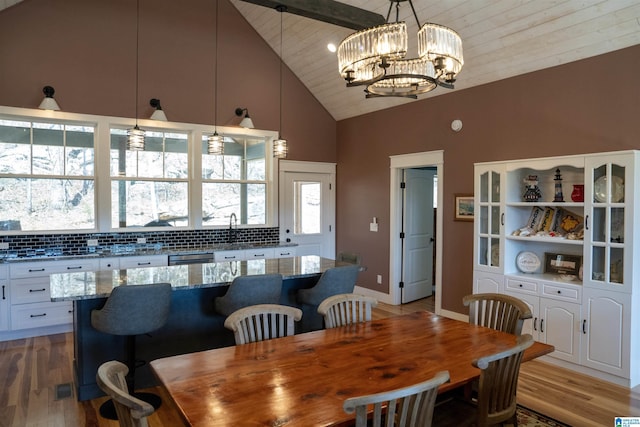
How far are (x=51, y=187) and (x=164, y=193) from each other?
1.32 m

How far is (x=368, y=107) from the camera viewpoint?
251 inches

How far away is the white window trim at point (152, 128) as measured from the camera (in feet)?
16.3

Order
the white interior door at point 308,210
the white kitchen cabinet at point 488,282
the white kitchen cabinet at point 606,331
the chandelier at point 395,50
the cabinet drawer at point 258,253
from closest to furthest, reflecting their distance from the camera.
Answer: the chandelier at point 395,50
the white kitchen cabinet at point 606,331
the white kitchen cabinet at point 488,282
the cabinet drawer at point 258,253
the white interior door at point 308,210

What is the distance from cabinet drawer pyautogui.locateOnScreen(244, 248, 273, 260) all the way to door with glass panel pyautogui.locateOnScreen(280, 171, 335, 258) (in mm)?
664

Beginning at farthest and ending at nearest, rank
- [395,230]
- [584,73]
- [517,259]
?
[395,230] < [517,259] < [584,73]

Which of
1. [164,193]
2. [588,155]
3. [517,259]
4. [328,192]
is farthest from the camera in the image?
[328,192]

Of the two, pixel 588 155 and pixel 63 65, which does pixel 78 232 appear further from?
pixel 588 155

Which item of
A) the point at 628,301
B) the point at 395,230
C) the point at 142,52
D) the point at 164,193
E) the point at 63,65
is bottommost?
the point at 628,301

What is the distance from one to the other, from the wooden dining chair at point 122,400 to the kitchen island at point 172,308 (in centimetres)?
141

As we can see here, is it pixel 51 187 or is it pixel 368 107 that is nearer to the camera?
pixel 51 187

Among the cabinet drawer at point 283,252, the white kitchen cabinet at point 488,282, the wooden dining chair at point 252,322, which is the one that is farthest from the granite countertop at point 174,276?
the cabinet drawer at point 283,252

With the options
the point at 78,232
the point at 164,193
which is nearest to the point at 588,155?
the point at 164,193

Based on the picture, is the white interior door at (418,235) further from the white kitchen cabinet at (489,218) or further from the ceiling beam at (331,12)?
the ceiling beam at (331,12)

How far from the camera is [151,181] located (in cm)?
566
